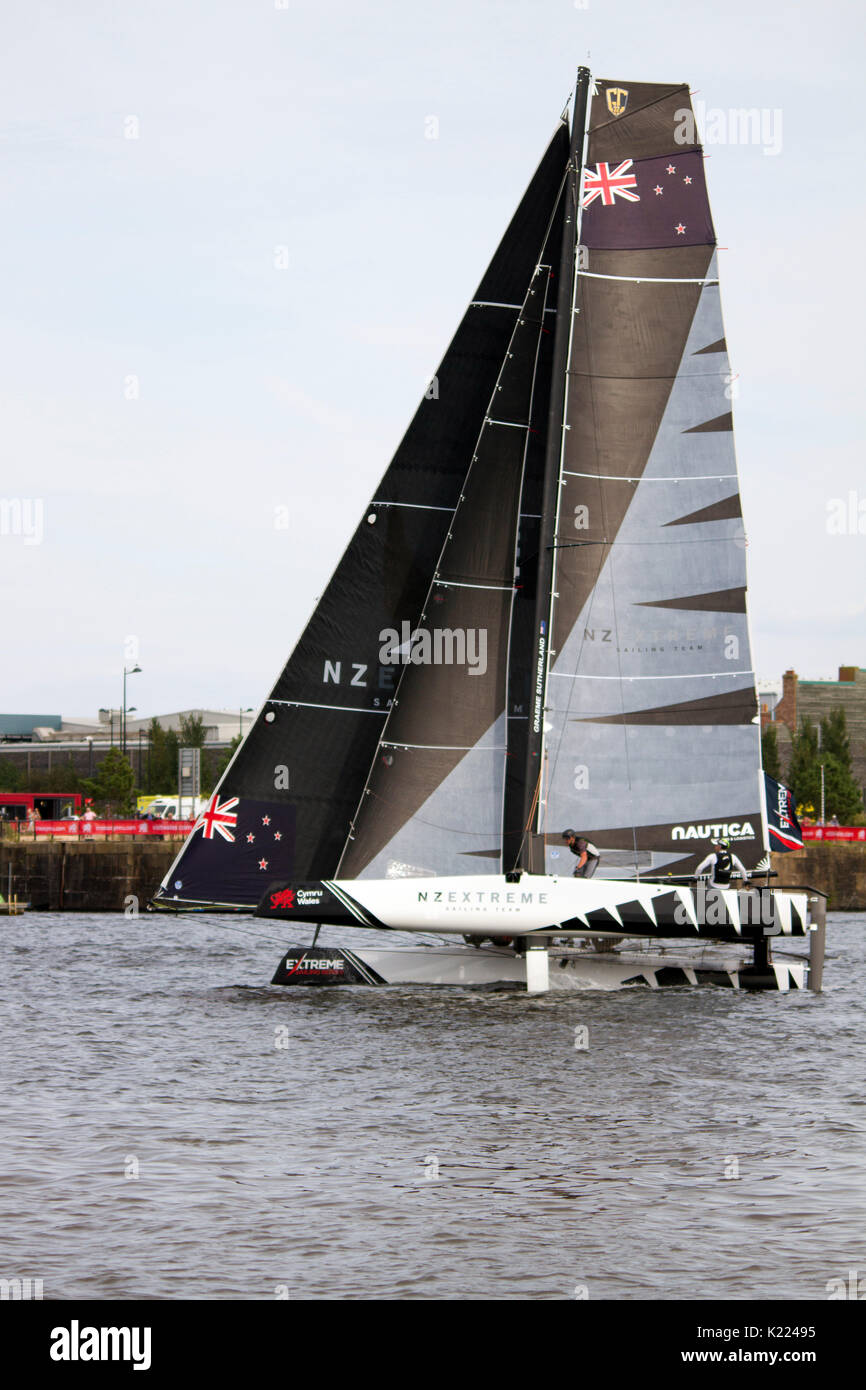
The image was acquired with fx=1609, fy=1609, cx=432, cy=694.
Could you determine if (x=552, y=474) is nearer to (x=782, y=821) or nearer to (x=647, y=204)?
(x=647, y=204)

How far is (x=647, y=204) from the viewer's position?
2981 centimetres

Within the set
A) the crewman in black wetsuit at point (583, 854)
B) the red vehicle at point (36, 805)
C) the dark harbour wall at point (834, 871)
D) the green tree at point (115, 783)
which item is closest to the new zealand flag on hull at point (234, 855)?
the crewman in black wetsuit at point (583, 854)

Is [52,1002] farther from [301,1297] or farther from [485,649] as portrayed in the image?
[301,1297]

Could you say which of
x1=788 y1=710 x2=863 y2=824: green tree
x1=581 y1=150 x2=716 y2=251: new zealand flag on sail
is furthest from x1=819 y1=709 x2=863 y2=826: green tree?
x1=581 y1=150 x2=716 y2=251: new zealand flag on sail

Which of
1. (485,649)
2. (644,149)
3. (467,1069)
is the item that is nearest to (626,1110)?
(467,1069)

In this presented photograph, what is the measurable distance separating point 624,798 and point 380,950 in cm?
516

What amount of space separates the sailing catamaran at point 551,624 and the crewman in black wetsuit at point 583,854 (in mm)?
504

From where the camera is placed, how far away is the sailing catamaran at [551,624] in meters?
28.1

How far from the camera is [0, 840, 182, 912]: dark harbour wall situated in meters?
64.6

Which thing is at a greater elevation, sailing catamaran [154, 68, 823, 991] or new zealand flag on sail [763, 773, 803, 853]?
sailing catamaran [154, 68, 823, 991]

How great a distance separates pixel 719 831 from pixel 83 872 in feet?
137

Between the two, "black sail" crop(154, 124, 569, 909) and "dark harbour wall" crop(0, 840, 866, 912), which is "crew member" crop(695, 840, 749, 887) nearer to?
"black sail" crop(154, 124, 569, 909)
